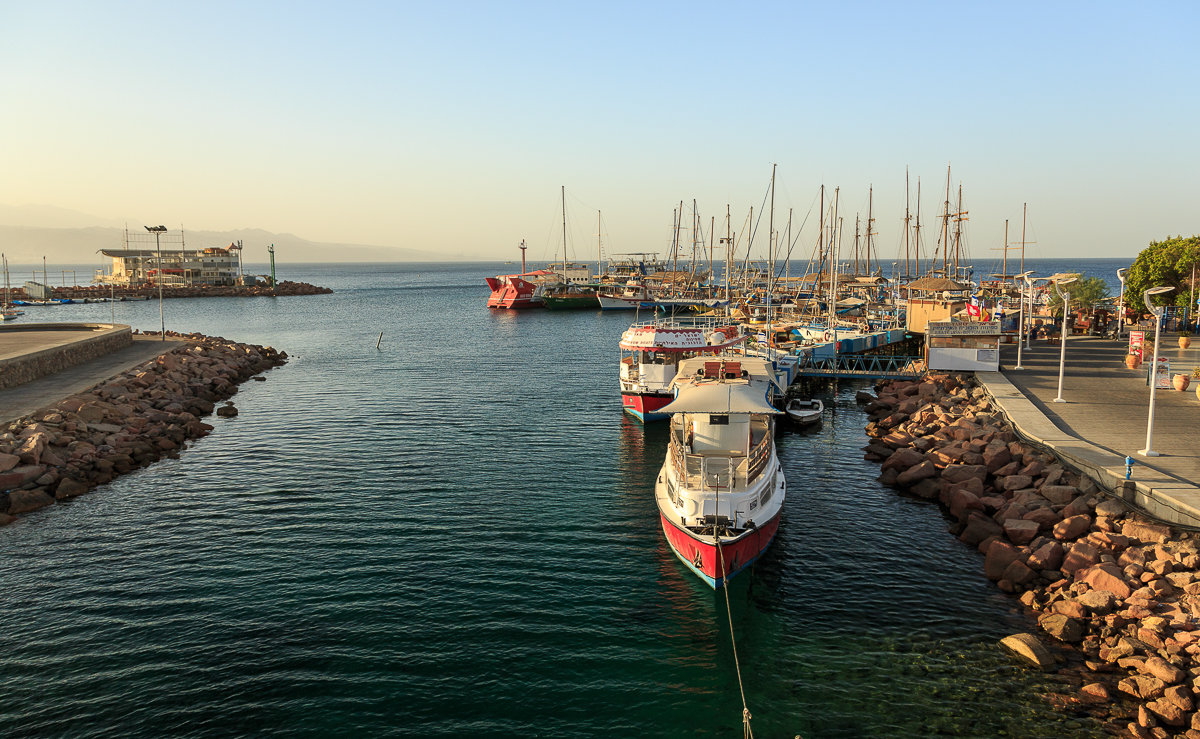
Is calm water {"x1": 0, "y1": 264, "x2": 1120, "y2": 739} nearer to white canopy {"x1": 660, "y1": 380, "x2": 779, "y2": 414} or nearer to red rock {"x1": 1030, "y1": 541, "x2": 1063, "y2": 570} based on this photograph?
red rock {"x1": 1030, "y1": 541, "x2": 1063, "y2": 570}

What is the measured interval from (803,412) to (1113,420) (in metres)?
14.9

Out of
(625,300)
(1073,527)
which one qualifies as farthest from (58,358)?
(625,300)

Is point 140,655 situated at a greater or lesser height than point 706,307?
lesser

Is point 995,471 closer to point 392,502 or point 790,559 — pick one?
point 790,559

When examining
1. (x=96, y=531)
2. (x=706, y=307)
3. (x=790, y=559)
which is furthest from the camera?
(x=706, y=307)

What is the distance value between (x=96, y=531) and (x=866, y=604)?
24.0m

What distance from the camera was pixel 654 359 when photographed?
41375mm

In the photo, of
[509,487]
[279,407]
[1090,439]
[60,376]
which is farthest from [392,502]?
[60,376]

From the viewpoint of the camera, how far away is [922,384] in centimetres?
4375

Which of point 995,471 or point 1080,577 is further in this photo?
point 995,471

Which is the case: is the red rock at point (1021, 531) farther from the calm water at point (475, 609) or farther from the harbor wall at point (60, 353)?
the harbor wall at point (60, 353)

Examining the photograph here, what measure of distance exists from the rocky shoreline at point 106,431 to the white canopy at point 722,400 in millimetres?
22895

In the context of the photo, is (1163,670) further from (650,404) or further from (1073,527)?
(650,404)

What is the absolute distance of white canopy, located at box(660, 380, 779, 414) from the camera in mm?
24203
